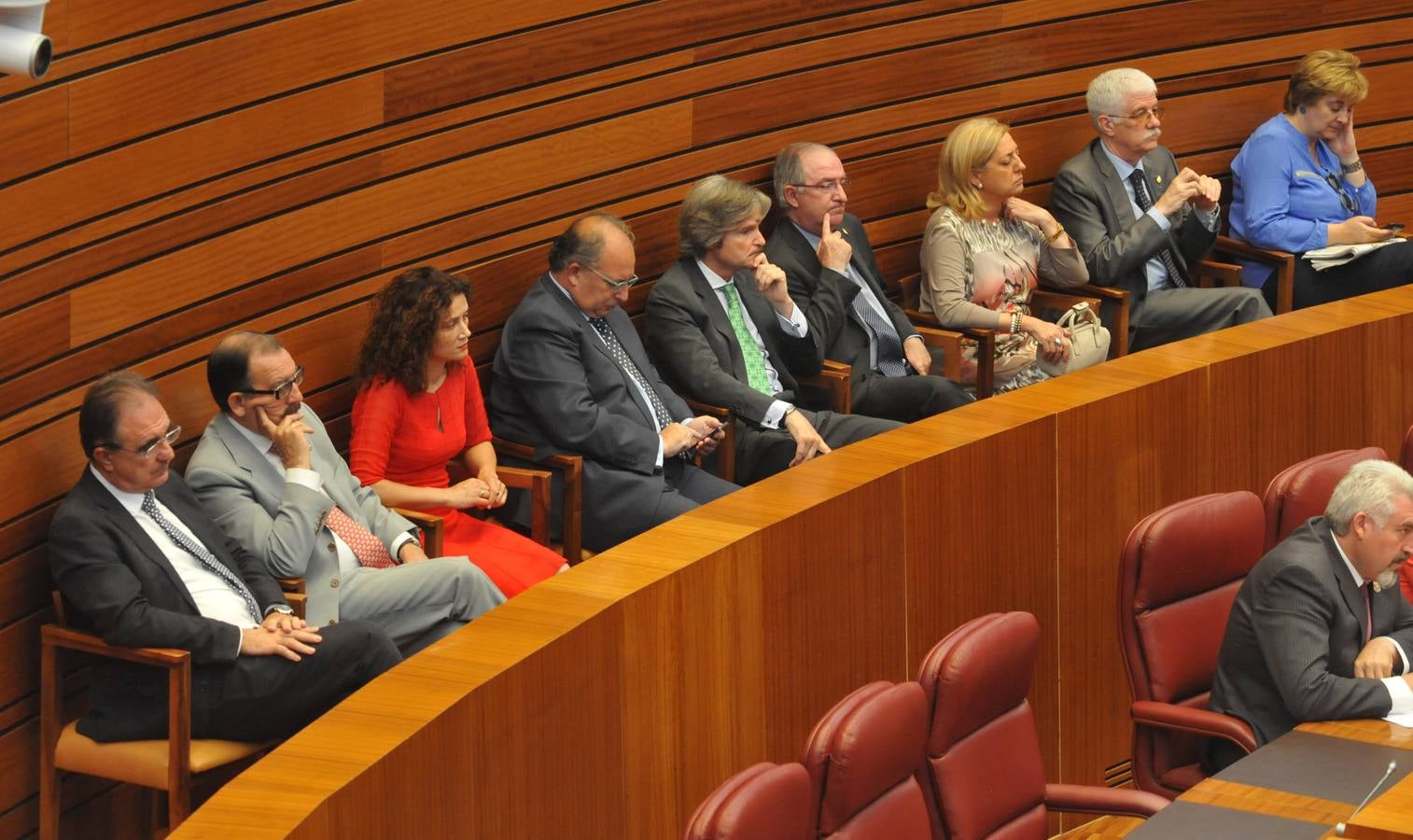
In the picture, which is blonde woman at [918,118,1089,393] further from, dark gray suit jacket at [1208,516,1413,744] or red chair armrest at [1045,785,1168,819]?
red chair armrest at [1045,785,1168,819]

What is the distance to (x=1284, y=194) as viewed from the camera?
19.7ft

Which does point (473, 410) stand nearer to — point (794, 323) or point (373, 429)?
point (373, 429)

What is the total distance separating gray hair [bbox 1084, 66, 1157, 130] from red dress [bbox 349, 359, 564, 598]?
2263mm

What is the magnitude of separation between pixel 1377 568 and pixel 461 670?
173 cm

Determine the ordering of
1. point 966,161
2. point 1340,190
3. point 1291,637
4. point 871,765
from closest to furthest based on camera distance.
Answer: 1. point 871,765
2. point 1291,637
3. point 966,161
4. point 1340,190

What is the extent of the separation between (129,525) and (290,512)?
0.32 meters

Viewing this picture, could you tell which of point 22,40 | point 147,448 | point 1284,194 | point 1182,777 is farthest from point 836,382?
point 22,40

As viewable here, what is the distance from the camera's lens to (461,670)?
9.34ft

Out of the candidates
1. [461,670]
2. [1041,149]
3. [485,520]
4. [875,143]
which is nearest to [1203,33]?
[1041,149]

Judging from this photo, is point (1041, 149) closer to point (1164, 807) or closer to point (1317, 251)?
point (1317, 251)

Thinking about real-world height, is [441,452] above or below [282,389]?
below

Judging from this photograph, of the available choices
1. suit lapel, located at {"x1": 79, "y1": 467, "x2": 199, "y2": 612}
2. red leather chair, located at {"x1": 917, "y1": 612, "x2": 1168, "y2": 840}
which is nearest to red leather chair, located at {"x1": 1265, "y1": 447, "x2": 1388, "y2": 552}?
red leather chair, located at {"x1": 917, "y1": 612, "x2": 1168, "y2": 840}

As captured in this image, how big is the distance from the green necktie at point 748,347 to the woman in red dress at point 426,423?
0.86 meters

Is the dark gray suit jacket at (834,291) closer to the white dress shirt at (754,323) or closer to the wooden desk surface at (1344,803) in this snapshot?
the white dress shirt at (754,323)
